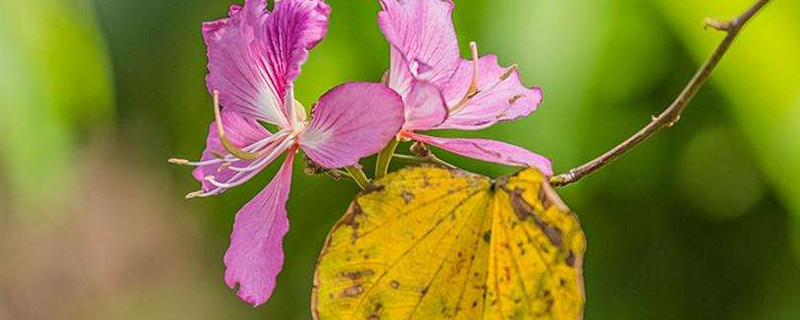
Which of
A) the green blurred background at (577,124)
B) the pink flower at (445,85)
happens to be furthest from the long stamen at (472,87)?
the green blurred background at (577,124)

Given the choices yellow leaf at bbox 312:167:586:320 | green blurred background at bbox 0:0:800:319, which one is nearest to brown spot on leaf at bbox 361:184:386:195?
yellow leaf at bbox 312:167:586:320

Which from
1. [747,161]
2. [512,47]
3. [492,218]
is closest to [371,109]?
[492,218]

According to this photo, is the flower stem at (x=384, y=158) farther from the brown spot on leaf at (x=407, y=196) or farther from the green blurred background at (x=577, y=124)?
the green blurred background at (x=577, y=124)

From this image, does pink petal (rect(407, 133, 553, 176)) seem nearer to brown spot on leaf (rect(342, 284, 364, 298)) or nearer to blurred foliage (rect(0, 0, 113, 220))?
brown spot on leaf (rect(342, 284, 364, 298))

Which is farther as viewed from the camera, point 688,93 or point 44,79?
point 44,79

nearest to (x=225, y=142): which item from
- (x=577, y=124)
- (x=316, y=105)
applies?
(x=316, y=105)

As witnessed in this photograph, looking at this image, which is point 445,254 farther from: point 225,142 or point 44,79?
point 44,79

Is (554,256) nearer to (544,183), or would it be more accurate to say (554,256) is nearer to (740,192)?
(544,183)
